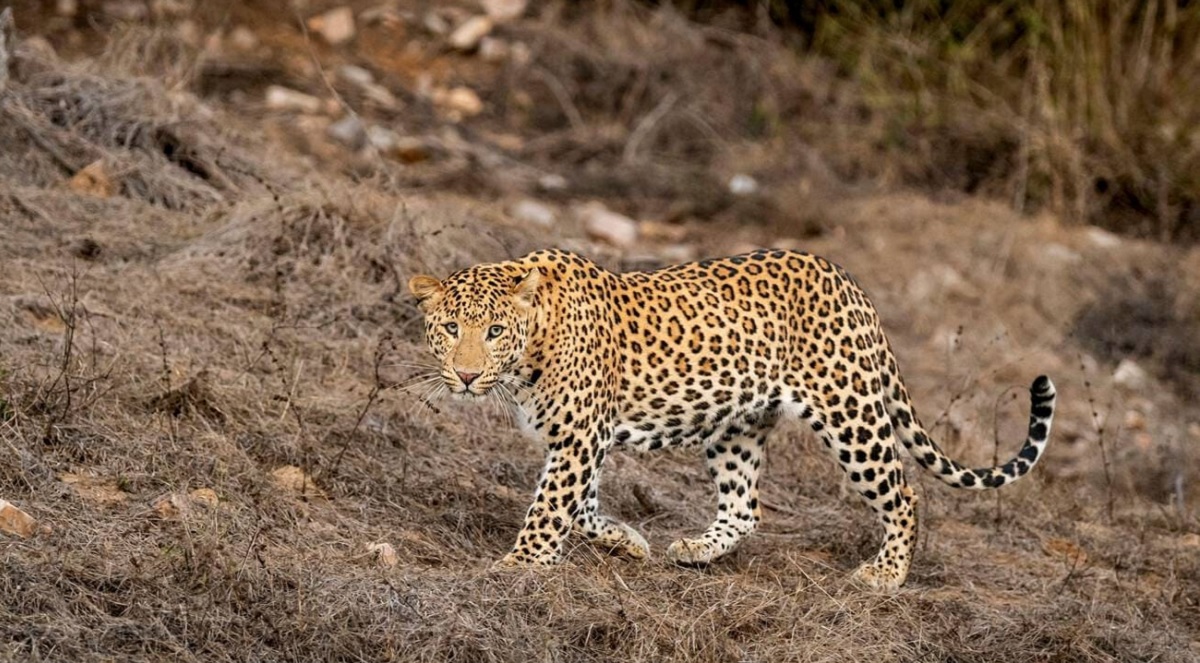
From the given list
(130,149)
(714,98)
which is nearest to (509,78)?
(714,98)

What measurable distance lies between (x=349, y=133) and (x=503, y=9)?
3.74 metres

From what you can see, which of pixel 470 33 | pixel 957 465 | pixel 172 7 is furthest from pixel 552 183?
pixel 957 465

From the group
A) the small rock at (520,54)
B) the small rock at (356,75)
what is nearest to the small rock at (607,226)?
the small rock at (356,75)

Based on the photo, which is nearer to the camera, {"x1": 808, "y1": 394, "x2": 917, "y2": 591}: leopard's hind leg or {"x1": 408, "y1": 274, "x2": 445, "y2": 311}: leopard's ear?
{"x1": 408, "y1": 274, "x2": 445, "y2": 311}: leopard's ear

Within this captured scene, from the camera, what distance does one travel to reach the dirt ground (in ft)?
23.3

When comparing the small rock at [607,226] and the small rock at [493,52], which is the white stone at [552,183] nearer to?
the small rock at [607,226]

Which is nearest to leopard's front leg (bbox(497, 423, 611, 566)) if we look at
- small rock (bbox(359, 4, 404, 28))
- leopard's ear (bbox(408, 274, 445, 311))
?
leopard's ear (bbox(408, 274, 445, 311))

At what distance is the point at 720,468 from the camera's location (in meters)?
8.73

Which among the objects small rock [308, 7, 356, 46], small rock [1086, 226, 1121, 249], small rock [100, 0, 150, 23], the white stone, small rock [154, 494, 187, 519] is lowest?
small rock [1086, 226, 1121, 249]

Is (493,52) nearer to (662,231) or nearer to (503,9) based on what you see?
(503,9)

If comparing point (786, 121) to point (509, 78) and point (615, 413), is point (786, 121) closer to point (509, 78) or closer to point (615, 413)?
point (509, 78)

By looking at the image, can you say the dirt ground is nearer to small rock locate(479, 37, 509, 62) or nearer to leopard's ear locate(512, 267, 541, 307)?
small rock locate(479, 37, 509, 62)

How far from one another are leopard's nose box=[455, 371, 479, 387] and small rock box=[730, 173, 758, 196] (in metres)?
9.01

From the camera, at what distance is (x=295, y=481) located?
831cm
